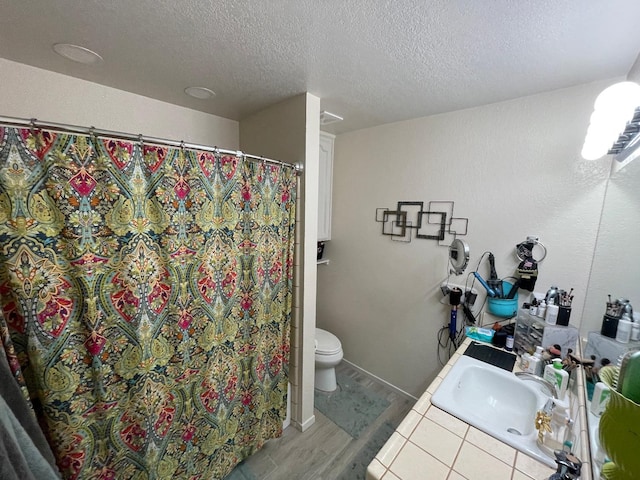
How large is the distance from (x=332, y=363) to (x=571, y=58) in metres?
2.26

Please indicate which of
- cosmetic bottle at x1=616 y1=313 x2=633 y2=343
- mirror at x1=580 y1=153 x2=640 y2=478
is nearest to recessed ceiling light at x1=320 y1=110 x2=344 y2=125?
mirror at x1=580 y1=153 x2=640 y2=478

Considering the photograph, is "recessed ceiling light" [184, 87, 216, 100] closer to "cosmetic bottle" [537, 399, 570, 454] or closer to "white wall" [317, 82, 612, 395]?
"white wall" [317, 82, 612, 395]

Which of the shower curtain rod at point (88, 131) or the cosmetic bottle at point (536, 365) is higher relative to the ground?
the shower curtain rod at point (88, 131)

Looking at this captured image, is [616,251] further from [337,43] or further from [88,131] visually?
[88,131]

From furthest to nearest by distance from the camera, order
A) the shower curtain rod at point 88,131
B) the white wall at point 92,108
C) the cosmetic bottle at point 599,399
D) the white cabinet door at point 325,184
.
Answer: the white cabinet door at point 325,184 < the white wall at point 92,108 < the cosmetic bottle at point 599,399 < the shower curtain rod at point 88,131

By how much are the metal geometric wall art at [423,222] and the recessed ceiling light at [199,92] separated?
145 centimetres

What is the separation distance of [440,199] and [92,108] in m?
2.20

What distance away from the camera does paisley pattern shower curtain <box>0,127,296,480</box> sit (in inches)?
30.7

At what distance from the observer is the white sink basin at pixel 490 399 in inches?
37.4

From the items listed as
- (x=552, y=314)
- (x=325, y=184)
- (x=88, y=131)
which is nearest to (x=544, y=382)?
(x=552, y=314)

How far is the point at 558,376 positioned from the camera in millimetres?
1045

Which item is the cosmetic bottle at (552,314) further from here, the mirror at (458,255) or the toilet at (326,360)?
the toilet at (326,360)

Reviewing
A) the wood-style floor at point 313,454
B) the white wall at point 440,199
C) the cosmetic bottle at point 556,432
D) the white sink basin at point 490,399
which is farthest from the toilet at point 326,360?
the cosmetic bottle at point 556,432

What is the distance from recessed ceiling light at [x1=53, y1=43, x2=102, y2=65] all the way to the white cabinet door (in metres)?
1.48
